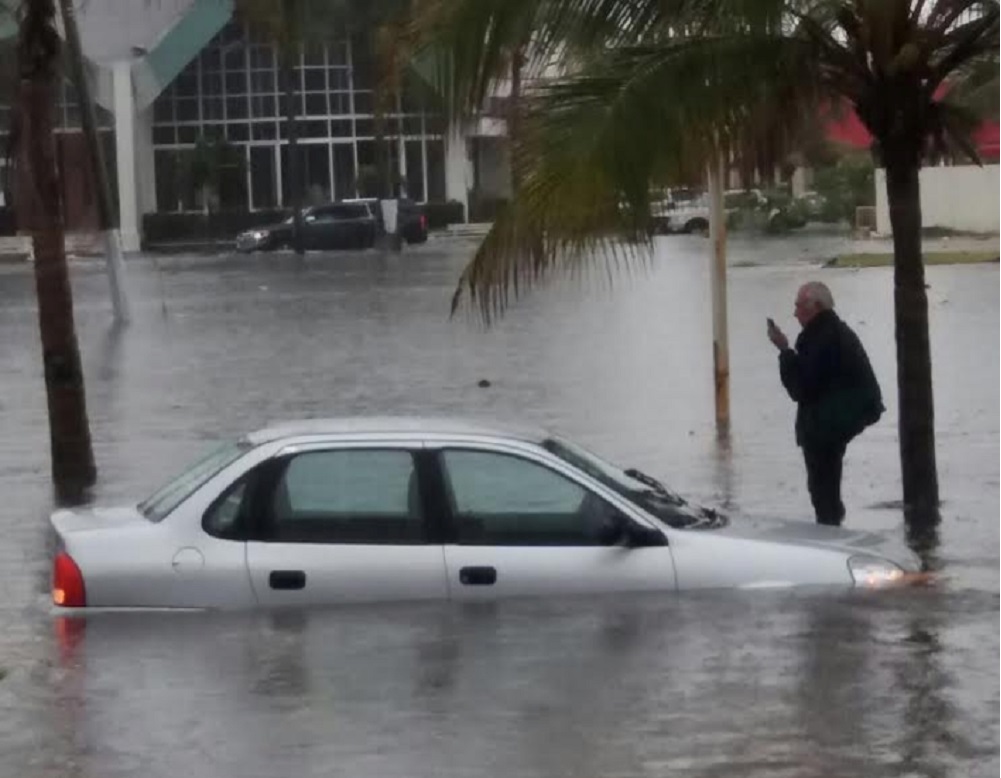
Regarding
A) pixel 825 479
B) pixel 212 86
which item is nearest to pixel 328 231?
pixel 212 86

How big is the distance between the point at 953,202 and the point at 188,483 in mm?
59408

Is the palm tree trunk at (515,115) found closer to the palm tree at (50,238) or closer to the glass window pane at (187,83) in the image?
the palm tree at (50,238)

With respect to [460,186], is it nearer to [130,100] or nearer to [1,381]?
[130,100]

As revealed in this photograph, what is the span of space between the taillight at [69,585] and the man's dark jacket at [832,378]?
4.85 meters

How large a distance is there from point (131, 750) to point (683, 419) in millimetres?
14421

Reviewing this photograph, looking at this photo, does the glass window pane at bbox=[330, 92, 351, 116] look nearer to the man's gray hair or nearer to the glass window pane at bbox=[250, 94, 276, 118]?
the glass window pane at bbox=[250, 94, 276, 118]

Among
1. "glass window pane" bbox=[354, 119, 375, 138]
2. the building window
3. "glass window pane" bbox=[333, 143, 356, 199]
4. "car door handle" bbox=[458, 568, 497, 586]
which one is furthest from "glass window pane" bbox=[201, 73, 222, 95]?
"car door handle" bbox=[458, 568, 497, 586]

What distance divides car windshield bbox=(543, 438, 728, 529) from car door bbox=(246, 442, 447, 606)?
2.46 feet

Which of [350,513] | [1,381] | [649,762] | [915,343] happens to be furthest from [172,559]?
[1,381]

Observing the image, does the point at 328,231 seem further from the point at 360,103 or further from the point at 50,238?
the point at 50,238

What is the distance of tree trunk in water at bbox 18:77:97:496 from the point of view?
57.4 feet

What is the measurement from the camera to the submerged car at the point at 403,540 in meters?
10.6

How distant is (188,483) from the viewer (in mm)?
11062

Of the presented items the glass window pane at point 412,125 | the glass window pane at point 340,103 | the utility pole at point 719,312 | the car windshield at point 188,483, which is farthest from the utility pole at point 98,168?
the glass window pane at point 340,103
